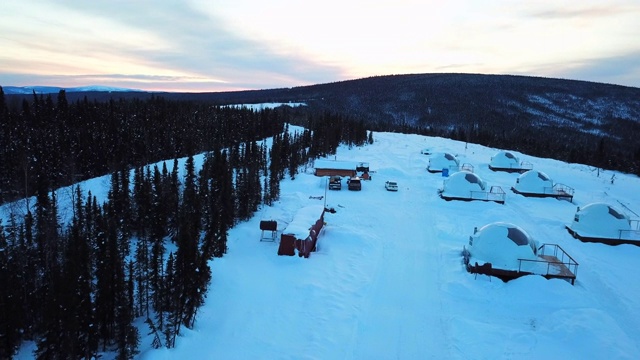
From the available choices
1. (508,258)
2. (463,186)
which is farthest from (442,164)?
(508,258)

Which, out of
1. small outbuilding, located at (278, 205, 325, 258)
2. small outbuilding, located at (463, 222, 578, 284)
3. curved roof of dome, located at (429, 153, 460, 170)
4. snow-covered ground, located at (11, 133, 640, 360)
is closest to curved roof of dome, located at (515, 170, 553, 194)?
snow-covered ground, located at (11, 133, 640, 360)

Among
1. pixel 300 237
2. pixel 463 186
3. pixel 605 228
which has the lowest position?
pixel 300 237

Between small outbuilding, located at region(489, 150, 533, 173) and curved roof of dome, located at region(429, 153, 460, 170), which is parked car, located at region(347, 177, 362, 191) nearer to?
curved roof of dome, located at region(429, 153, 460, 170)

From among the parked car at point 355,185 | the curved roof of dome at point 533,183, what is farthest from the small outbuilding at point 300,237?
the curved roof of dome at point 533,183

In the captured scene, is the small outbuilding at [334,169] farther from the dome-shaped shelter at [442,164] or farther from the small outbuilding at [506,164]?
the small outbuilding at [506,164]

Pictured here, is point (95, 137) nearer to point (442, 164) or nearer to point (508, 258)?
point (442, 164)
